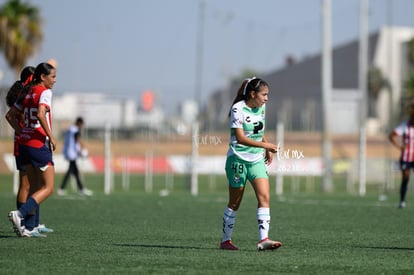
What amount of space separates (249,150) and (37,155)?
3117 millimetres

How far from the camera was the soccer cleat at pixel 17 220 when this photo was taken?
43.3 ft

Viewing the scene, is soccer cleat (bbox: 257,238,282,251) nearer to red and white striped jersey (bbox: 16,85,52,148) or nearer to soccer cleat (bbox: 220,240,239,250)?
soccer cleat (bbox: 220,240,239,250)

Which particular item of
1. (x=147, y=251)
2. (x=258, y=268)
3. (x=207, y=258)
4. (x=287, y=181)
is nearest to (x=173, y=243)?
(x=147, y=251)

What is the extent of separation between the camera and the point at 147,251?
1184cm

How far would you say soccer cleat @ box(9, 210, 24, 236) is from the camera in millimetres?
13211

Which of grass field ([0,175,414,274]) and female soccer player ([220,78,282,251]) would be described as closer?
grass field ([0,175,414,274])

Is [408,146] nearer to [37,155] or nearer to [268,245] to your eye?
[37,155]

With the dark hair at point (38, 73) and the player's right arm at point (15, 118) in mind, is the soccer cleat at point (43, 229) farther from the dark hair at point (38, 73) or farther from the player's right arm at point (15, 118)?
the dark hair at point (38, 73)

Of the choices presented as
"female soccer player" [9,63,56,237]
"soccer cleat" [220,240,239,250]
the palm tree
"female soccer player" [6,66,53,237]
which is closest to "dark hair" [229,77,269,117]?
"soccer cleat" [220,240,239,250]

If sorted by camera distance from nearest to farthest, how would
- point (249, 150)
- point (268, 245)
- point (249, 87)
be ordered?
point (268, 245) < point (249, 87) < point (249, 150)

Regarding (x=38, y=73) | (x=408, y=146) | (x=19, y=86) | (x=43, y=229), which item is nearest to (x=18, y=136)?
(x=19, y=86)

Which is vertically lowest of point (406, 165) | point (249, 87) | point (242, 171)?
point (406, 165)

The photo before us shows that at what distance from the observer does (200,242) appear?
13320mm

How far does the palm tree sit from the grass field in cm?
3271
